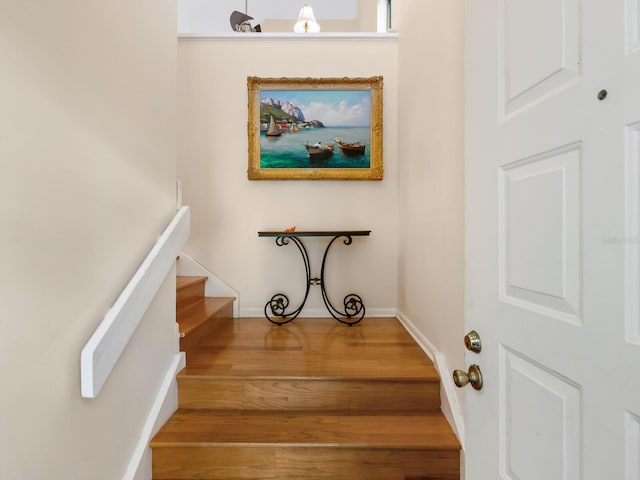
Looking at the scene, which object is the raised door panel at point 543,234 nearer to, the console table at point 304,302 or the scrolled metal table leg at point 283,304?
the console table at point 304,302

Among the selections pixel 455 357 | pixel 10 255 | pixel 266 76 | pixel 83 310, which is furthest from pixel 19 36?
pixel 266 76

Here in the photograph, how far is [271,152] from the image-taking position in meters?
2.81

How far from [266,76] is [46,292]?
8.41 ft

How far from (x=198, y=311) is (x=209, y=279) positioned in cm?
49

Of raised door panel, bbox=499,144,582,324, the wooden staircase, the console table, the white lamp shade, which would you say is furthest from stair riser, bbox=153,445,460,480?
the white lamp shade

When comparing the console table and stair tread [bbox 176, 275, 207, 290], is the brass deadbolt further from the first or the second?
stair tread [bbox 176, 275, 207, 290]

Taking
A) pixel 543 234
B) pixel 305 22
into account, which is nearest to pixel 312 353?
pixel 543 234

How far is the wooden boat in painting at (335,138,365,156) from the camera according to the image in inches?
110

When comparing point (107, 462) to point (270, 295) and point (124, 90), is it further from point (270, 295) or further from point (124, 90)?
point (270, 295)

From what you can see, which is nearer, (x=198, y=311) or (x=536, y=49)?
(x=536, y=49)

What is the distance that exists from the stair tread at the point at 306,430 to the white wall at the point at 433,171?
9.6 inches

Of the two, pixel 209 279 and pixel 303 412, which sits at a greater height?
pixel 209 279

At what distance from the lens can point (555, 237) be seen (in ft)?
1.91

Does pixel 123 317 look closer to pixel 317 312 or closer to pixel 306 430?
pixel 306 430
